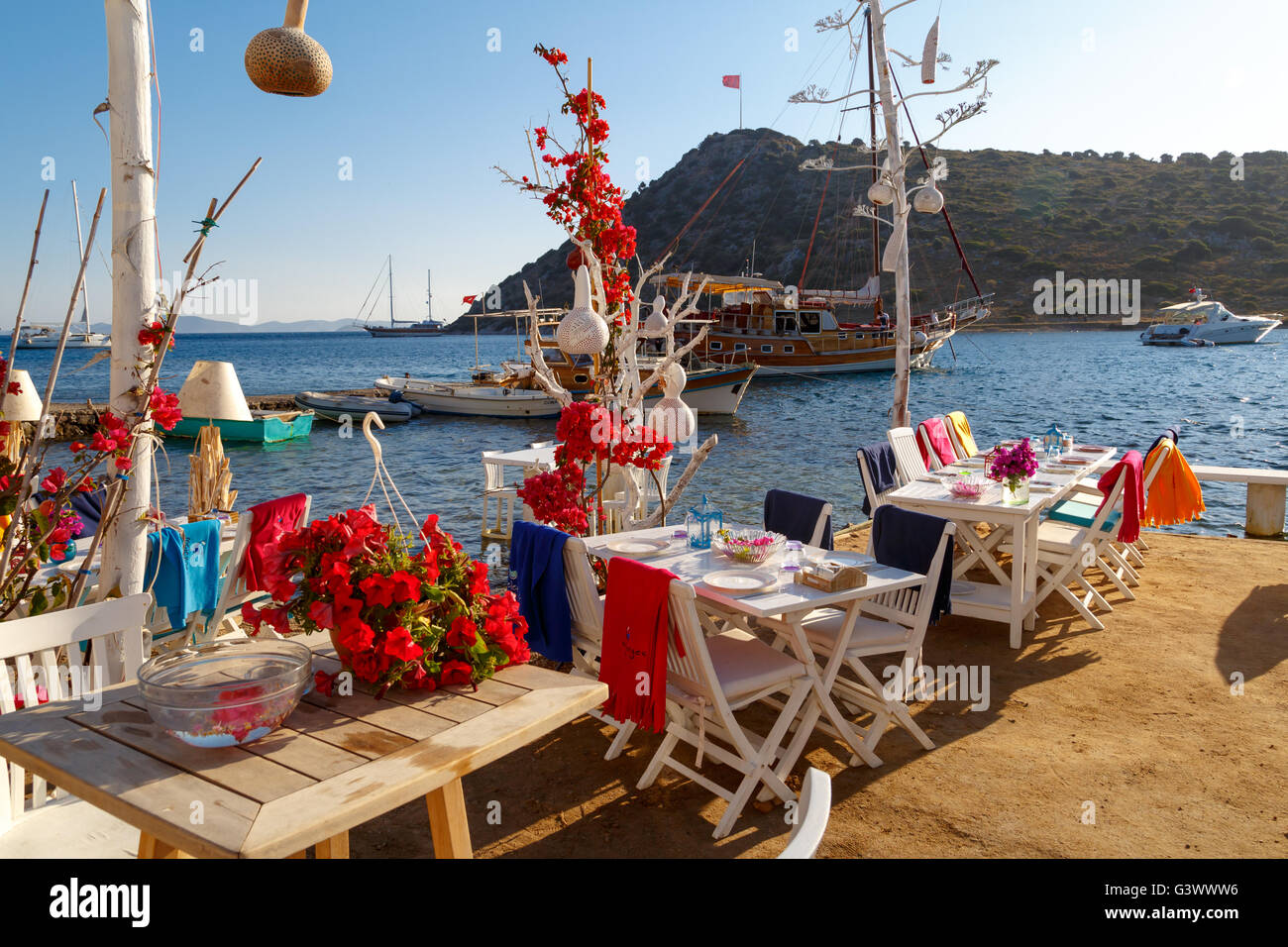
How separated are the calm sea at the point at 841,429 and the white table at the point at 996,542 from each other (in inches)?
171

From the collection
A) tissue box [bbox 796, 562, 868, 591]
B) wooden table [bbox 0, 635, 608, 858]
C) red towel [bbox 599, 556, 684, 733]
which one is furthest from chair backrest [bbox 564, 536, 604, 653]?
wooden table [bbox 0, 635, 608, 858]

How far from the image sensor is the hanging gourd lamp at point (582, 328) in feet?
12.1

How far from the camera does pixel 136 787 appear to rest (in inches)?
56.7

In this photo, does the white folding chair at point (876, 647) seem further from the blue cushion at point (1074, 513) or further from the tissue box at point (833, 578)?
the blue cushion at point (1074, 513)

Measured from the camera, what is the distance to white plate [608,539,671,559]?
373 cm

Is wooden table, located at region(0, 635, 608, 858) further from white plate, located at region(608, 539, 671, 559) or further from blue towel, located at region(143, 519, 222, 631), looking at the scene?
blue towel, located at region(143, 519, 222, 631)

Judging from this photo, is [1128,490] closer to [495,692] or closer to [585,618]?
[585,618]

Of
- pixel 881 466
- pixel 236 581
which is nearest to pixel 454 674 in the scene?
pixel 236 581

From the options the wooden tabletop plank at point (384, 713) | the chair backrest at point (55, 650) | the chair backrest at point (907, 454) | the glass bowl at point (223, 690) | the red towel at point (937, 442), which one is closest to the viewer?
the glass bowl at point (223, 690)

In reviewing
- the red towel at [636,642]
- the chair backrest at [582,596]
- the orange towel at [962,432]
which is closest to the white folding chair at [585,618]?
the chair backrest at [582,596]

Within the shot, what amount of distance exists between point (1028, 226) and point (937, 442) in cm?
6097

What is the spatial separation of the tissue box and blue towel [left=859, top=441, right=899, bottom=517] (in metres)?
2.54
